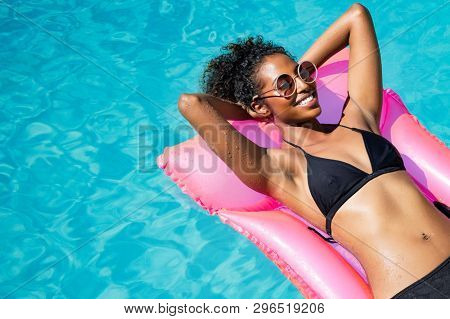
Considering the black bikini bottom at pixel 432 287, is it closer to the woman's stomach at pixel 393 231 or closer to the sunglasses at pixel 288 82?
the woman's stomach at pixel 393 231

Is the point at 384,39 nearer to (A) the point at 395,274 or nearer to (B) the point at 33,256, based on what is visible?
(A) the point at 395,274

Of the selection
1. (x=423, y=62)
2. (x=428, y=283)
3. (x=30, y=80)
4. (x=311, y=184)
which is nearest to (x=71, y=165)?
(x=30, y=80)

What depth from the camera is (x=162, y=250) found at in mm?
3740

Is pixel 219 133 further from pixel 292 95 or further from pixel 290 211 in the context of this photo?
pixel 290 211

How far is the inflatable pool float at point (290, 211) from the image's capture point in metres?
2.73

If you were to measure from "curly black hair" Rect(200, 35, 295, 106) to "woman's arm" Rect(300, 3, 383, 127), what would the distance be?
339mm

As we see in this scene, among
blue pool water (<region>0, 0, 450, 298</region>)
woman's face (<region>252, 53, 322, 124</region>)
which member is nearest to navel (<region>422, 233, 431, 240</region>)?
woman's face (<region>252, 53, 322, 124</region>)

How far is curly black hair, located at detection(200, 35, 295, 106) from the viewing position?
2.71m

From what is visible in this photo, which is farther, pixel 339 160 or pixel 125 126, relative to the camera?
pixel 125 126

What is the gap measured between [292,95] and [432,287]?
1.08 meters

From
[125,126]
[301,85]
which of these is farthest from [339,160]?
[125,126]

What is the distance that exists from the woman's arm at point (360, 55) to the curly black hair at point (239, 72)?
34 centimetres

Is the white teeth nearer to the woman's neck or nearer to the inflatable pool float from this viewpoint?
the woman's neck

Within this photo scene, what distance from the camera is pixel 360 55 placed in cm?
293
